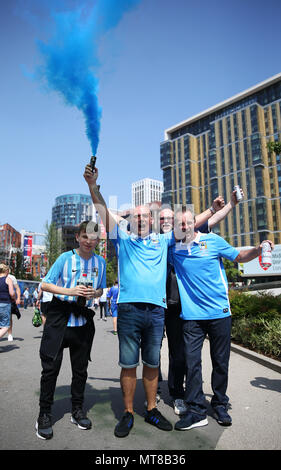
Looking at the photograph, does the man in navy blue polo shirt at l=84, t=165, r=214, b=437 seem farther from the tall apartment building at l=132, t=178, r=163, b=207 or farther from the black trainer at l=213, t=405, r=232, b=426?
the tall apartment building at l=132, t=178, r=163, b=207

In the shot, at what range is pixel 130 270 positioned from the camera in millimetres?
3322

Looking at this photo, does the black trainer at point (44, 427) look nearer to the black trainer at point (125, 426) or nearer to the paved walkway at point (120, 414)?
the paved walkway at point (120, 414)

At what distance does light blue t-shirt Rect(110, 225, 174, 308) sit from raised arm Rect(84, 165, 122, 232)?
82 millimetres

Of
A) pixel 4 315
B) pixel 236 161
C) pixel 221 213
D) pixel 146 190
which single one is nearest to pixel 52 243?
pixel 4 315

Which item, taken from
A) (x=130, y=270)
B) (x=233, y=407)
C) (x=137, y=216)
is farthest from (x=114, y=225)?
(x=233, y=407)

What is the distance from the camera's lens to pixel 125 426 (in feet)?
9.71

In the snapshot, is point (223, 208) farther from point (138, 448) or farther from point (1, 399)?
point (1, 399)

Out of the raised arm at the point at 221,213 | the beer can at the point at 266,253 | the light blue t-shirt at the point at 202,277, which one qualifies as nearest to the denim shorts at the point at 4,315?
the light blue t-shirt at the point at 202,277

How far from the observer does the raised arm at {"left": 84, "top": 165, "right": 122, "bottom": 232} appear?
3246mm

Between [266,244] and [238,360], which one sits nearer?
[266,244]

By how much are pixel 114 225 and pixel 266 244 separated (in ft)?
5.78

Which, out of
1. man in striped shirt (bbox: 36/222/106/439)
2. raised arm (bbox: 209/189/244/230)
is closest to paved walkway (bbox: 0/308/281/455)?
man in striped shirt (bbox: 36/222/106/439)

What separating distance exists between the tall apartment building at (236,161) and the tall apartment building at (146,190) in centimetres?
6618

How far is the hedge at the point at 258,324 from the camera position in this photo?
6248mm
